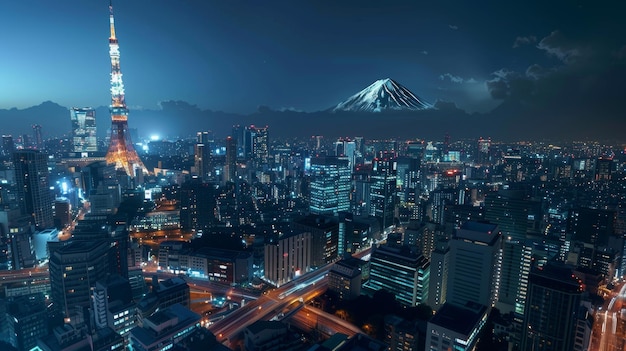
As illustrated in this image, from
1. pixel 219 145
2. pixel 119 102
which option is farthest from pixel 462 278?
pixel 219 145

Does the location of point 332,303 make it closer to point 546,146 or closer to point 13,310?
point 13,310

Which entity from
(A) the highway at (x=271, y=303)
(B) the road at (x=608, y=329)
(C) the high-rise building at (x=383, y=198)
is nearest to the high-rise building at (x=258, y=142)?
(C) the high-rise building at (x=383, y=198)

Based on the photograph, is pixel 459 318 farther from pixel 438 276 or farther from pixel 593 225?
pixel 593 225

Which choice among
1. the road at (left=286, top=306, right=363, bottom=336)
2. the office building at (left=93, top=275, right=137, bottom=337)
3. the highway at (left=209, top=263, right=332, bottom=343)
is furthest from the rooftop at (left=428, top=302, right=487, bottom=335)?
the office building at (left=93, top=275, right=137, bottom=337)

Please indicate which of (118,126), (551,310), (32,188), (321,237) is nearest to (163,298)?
(321,237)

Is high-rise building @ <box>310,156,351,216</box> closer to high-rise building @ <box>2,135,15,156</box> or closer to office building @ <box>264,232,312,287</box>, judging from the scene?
office building @ <box>264,232,312,287</box>

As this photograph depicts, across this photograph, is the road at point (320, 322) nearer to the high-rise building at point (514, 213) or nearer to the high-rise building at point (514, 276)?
the high-rise building at point (514, 276)
